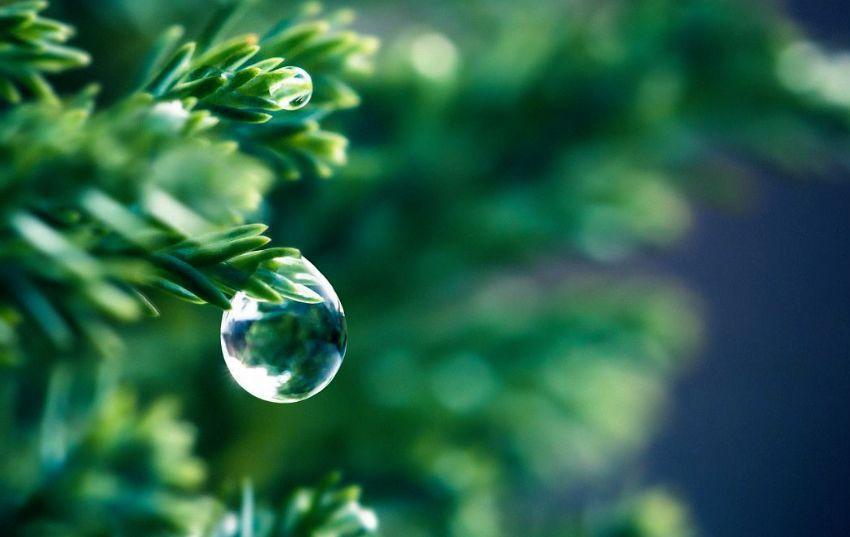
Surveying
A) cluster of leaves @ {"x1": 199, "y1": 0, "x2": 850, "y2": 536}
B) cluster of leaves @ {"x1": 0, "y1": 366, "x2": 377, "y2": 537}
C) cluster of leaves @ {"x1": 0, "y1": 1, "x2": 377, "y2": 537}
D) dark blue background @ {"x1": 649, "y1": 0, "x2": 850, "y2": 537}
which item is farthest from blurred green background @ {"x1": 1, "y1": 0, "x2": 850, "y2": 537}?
dark blue background @ {"x1": 649, "y1": 0, "x2": 850, "y2": 537}

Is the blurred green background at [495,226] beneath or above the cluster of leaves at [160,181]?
above

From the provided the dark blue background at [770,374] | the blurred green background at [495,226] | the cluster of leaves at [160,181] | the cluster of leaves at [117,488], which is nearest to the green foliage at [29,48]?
the cluster of leaves at [160,181]

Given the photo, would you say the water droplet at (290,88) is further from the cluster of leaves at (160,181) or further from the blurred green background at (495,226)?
the blurred green background at (495,226)

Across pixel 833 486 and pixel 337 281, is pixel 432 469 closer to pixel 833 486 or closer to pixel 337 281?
pixel 337 281

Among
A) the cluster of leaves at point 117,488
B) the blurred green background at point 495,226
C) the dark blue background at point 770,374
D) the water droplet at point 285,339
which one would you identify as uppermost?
the dark blue background at point 770,374

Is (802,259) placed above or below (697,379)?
above

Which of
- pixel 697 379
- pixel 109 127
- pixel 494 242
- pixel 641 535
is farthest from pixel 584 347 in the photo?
pixel 697 379
